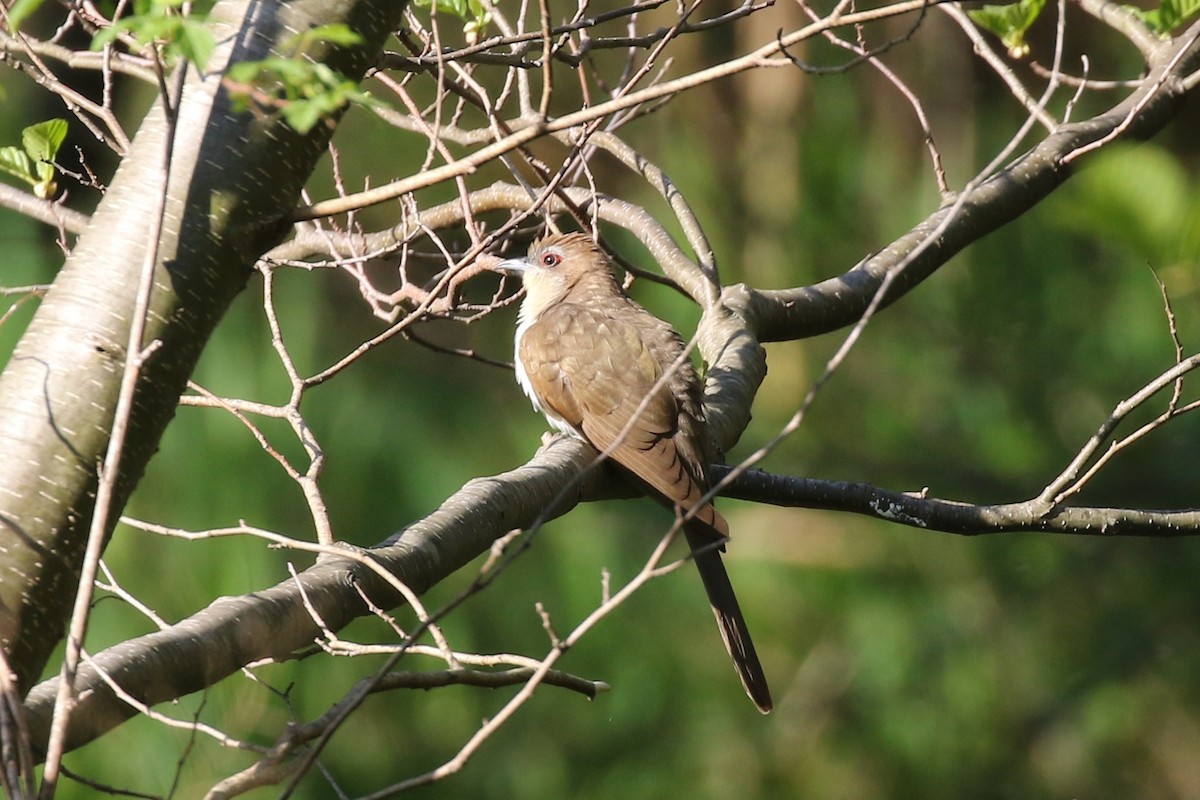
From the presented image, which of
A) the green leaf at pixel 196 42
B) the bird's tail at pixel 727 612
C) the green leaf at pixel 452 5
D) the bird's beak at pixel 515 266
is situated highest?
the green leaf at pixel 452 5

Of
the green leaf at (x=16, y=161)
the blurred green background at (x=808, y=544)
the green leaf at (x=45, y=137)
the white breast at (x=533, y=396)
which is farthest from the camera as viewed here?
the blurred green background at (x=808, y=544)

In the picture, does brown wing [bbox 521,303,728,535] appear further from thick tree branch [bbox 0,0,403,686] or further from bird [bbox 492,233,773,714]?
thick tree branch [bbox 0,0,403,686]

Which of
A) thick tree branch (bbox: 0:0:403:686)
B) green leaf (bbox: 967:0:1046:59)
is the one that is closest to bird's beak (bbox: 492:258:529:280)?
green leaf (bbox: 967:0:1046:59)

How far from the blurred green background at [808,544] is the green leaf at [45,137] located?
2301mm

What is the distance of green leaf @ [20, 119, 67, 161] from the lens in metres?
2.62

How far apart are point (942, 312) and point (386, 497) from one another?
10.6 ft

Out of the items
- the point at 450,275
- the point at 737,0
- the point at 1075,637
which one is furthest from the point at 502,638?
the point at 737,0

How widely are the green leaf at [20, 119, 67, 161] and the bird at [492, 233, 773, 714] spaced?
1471 millimetres

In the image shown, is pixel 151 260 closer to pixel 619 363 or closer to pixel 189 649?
pixel 189 649

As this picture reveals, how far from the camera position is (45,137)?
265 cm

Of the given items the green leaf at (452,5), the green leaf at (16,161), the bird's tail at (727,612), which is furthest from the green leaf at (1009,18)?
the green leaf at (16,161)

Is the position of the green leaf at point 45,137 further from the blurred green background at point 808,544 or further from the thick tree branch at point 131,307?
the blurred green background at point 808,544

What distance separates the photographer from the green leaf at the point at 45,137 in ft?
8.58

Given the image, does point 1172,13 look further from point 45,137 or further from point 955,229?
point 45,137
